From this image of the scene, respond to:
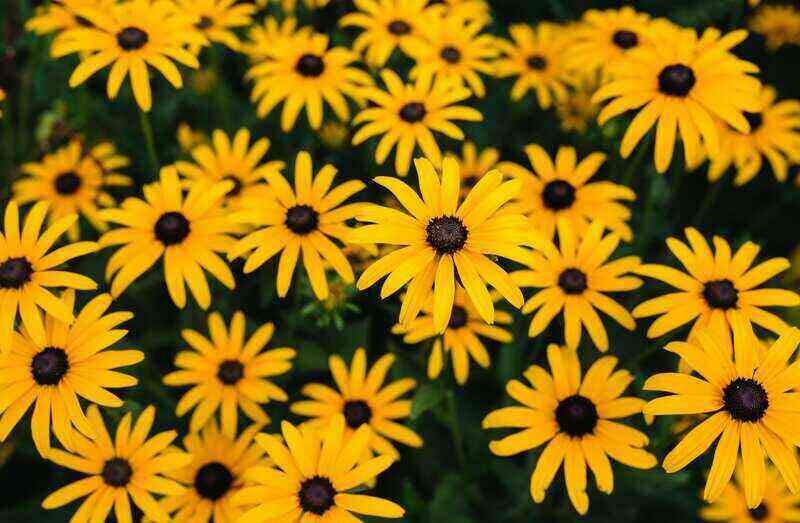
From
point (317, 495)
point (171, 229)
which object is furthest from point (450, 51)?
point (317, 495)

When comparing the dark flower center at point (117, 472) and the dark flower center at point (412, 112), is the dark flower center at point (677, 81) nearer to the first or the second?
the dark flower center at point (412, 112)

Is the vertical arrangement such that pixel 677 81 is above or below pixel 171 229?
above

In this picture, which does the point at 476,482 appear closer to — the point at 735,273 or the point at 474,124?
the point at 735,273

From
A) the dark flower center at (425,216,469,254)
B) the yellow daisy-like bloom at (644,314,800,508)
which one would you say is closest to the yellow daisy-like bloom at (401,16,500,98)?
the dark flower center at (425,216,469,254)

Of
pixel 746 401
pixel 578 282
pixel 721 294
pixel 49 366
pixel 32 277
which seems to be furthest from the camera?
pixel 578 282

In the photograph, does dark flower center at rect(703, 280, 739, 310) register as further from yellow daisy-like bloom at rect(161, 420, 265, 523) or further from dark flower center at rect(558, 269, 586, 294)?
yellow daisy-like bloom at rect(161, 420, 265, 523)

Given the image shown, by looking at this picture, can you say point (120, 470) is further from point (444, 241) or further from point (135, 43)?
point (135, 43)
